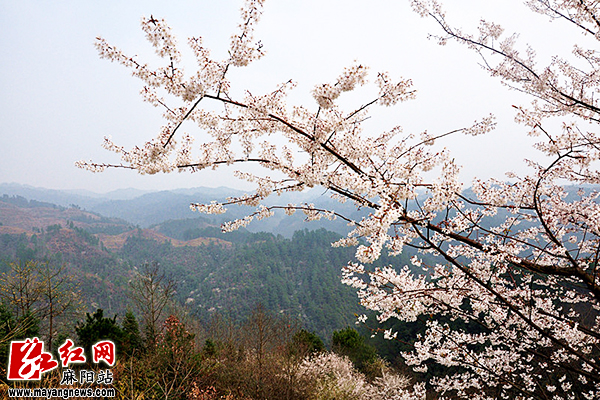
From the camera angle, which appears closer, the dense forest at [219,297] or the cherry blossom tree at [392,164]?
the cherry blossom tree at [392,164]

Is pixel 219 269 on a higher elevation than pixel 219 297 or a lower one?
higher

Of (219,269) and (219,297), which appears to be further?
(219,269)

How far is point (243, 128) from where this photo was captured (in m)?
1.96

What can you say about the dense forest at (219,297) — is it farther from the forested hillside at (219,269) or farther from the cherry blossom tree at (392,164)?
the cherry blossom tree at (392,164)

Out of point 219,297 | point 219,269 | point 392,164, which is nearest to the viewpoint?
point 392,164

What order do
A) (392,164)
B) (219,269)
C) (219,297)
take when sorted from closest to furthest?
(392,164) → (219,297) → (219,269)

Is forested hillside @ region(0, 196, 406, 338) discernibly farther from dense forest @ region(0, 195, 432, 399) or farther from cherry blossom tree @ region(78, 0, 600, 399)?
cherry blossom tree @ region(78, 0, 600, 399)

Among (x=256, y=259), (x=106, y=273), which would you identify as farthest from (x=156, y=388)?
(x=106, y=273)

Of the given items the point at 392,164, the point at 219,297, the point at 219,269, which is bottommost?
the point at 219,297

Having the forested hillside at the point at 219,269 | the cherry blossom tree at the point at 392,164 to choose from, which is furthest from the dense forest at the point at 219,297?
the cherry blossom tree at the point at 392,164

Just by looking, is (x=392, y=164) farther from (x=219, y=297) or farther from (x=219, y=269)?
(x=219, y=269)

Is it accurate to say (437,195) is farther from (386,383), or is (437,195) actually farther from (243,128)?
(386,383)

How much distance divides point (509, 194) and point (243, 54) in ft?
6.66

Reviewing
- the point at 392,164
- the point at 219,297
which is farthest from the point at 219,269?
the point at 392,164
